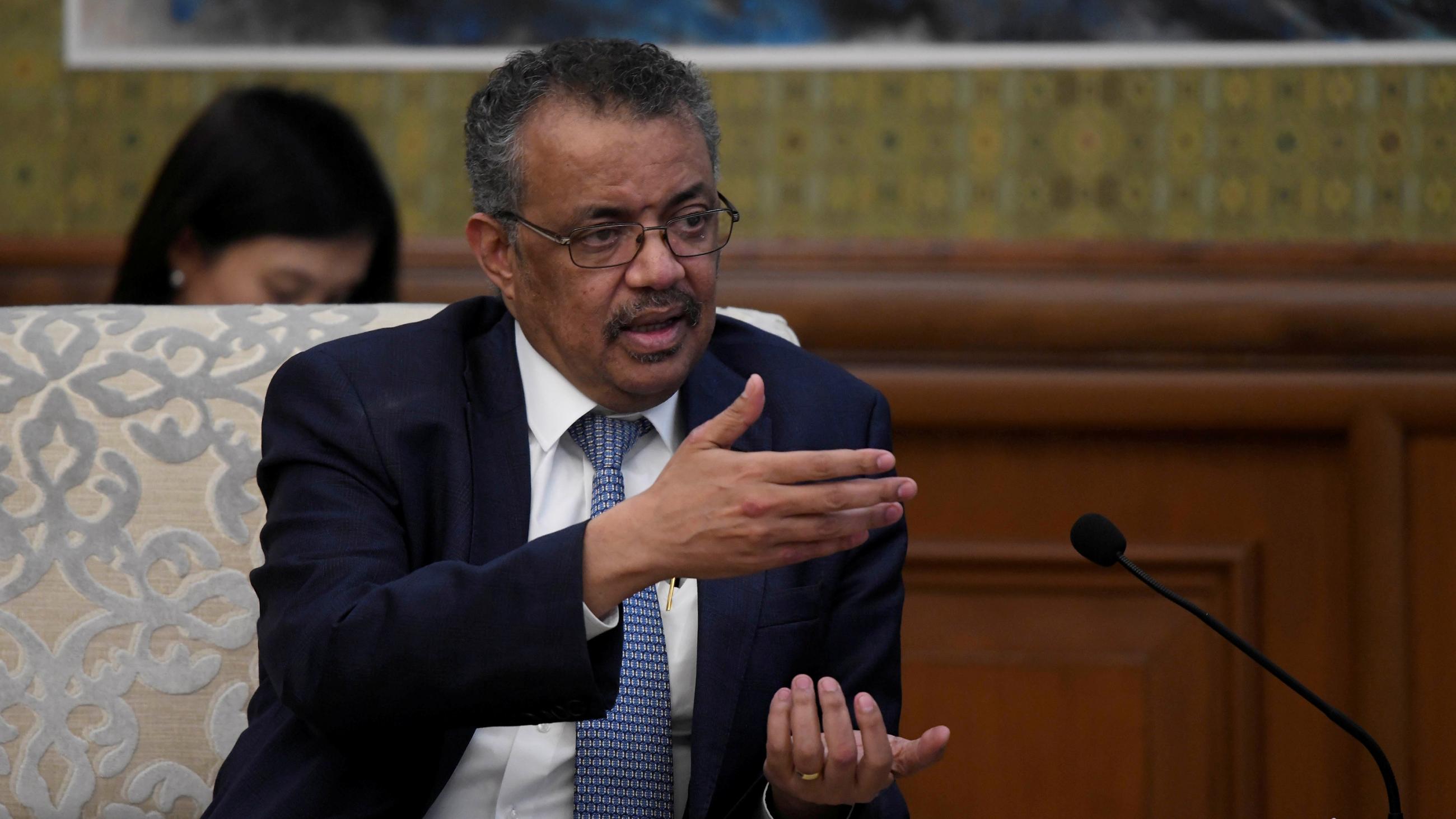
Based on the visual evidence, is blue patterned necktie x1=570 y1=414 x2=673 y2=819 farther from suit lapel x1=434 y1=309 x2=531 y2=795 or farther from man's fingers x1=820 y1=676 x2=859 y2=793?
man's fingers x1=820 y1=676 x2=859 y2=793

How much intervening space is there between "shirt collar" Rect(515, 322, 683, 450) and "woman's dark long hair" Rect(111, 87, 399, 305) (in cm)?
90

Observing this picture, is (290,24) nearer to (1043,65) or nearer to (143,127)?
(143,127)

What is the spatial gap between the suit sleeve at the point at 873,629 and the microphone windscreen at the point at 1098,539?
31 cm

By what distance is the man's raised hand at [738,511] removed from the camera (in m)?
1.27

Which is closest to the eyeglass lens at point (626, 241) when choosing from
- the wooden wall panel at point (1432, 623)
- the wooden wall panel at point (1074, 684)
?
the wooden wall panel at point (1074, 684)

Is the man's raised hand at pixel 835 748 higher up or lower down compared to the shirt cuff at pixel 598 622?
lower down

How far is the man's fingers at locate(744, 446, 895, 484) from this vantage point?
1242 mm

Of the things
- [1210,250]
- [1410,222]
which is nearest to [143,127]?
[1210,250]

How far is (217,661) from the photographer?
189 cm

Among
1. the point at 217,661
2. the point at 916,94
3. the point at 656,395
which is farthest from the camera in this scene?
the point at 916,94

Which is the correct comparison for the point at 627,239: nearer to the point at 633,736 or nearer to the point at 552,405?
the point at 552,405

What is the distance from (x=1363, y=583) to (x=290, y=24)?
6.99ft

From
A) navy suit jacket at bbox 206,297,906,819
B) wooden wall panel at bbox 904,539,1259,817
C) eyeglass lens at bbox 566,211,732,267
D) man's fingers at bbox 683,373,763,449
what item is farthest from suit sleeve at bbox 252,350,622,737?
wooden wall panel at bbox 904,539,1259,817

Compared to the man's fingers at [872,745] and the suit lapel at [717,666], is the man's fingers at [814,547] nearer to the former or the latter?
the man's fingers at [872,745]
